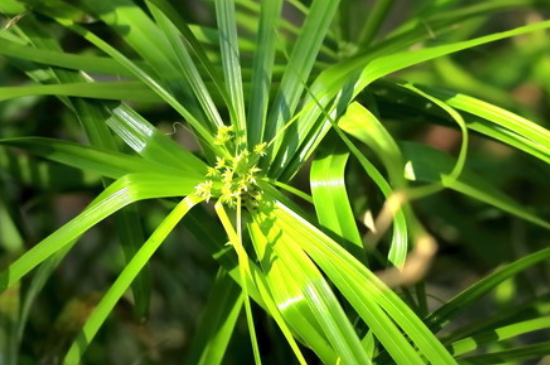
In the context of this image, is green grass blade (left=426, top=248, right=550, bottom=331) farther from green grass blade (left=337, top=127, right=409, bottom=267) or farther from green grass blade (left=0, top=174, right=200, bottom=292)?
green grass blade (left=0, top=174, right=200, bottom=292)

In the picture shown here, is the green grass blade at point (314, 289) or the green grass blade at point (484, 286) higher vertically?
the green grass blade at point (484, 286)

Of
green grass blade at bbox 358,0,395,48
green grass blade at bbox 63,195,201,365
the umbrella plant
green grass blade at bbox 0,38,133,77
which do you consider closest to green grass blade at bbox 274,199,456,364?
the umbrella plant

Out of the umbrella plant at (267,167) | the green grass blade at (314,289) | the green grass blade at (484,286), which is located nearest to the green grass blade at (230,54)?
the umbrella plant at (267,167)

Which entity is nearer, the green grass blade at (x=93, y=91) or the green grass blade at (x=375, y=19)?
the green grass blade at (x=93, y=91)

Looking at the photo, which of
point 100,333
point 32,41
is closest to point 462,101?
point 32,41

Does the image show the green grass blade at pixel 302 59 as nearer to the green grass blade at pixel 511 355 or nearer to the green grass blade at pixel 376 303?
the green grass blade at pixel 376 303

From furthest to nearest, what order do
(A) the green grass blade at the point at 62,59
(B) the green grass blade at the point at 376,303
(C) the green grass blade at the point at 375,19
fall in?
1. (C) the green grass blade at the point at 375,19
2. (A) the green grass blade at the point at 62,59
3. (B) the green grass blade at the point at 376,303

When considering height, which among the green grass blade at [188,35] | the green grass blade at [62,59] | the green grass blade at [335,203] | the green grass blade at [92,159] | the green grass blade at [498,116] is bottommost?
the green grass blade at [92,159]
